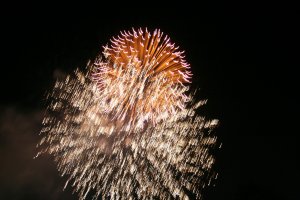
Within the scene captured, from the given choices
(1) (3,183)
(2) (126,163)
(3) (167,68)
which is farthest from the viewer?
(1) (3,183)

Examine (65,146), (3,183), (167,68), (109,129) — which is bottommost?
(3,183)

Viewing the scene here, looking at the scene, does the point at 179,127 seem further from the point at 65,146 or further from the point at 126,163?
the point at 65,146

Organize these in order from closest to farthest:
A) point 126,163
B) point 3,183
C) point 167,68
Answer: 1. point 167,68
2. point 126,163
3. point 3,183

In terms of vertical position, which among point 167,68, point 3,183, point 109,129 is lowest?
point 3,183

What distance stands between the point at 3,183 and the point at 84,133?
9544 mm

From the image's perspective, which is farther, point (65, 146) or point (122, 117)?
point (65, 146)

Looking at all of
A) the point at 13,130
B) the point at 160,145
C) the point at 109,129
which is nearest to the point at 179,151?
the point at 160,145

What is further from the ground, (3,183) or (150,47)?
(150,47)

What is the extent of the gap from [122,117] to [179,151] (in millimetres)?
2752

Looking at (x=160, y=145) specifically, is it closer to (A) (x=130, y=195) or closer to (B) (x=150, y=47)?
(A) (x=130, y=195)

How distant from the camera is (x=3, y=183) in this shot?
2347cm

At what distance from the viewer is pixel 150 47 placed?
15414 millimetres

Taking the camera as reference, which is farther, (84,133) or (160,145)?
(84,133)

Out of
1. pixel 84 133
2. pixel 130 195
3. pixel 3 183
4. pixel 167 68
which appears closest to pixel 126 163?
pixel 130 195
